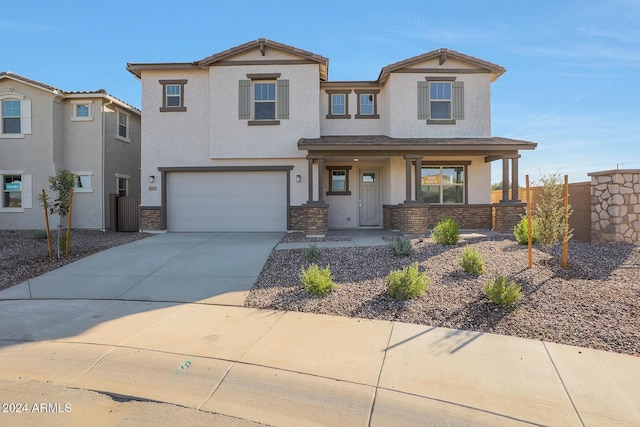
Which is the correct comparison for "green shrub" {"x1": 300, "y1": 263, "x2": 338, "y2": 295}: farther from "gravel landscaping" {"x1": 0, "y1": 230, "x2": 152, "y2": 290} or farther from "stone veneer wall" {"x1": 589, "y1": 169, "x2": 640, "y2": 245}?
"stone veneer wall" {"x1": 589, "y1": 169, "x2": 640, "y2": 245}

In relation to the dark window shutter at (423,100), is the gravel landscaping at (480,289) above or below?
below

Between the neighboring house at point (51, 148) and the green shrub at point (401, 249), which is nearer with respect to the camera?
the green shrub at point (401, 249)

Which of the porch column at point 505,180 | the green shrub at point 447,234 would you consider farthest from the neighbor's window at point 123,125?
the porch column at point 505,180

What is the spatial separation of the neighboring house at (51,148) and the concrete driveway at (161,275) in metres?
7.30

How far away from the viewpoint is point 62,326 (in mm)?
5324

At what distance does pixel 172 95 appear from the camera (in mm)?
14992

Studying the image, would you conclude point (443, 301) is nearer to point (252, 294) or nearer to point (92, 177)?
point (252, 294)

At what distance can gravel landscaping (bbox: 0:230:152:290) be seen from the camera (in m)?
8.52

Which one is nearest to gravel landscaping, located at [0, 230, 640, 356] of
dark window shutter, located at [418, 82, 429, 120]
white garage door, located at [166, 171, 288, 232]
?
white garage door, located at [166, 171, 288, 232]

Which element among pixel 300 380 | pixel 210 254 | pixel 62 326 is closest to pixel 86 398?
pixel 300 380

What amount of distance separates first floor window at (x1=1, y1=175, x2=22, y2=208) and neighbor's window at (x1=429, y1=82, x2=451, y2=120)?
1811 centimetres

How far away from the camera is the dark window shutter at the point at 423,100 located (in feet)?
48.3

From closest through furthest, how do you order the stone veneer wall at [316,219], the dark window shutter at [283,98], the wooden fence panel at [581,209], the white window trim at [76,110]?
1. the wooden fence panel at [581,209]
2. the stone veneer wall at [316,219]
3. the dark window shutter at [283,98]
4. the white window trim at [76,110]

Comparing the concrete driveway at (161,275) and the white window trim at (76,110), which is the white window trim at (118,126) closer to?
the white window trim at (76,110)
